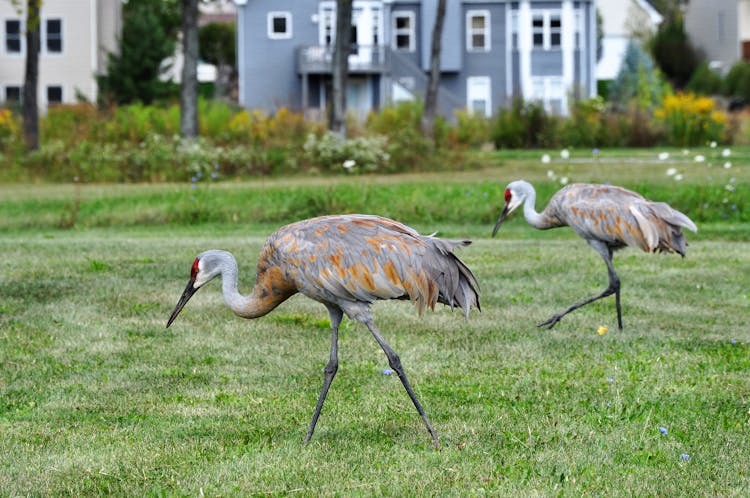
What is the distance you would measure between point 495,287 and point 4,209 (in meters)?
9.76

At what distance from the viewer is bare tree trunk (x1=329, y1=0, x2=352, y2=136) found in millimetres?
24406

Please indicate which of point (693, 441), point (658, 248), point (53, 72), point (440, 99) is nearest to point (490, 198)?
point (658, 248)

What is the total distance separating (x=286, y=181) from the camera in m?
21.0

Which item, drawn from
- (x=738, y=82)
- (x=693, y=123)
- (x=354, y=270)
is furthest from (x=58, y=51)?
(x=354, y=270)

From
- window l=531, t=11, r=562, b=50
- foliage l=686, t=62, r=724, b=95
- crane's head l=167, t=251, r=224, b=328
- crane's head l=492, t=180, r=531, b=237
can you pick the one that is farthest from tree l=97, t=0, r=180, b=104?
crane's head l=167, t=251, r=224, b=328

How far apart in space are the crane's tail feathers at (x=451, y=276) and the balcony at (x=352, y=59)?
113 ft

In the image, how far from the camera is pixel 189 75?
968 inches

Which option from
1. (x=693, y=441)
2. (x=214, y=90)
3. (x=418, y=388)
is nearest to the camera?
(x=693, y=441)

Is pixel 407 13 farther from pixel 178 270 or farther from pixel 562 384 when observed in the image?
pixel 562 384

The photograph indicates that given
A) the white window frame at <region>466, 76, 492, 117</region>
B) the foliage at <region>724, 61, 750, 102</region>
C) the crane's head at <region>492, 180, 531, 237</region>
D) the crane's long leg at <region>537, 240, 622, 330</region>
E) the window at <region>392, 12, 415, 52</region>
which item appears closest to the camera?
the crane's long leg at <region>537, 240, 622, 330</region>

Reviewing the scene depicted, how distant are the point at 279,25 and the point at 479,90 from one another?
7.55 metres

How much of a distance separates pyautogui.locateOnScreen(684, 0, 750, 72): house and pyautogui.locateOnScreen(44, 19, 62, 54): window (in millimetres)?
28444

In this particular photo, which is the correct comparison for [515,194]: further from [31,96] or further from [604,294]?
[31,96]

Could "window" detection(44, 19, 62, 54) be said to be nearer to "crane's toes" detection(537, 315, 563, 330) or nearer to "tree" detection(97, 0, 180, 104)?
"tree" detection(97, 0, 180, 104)
